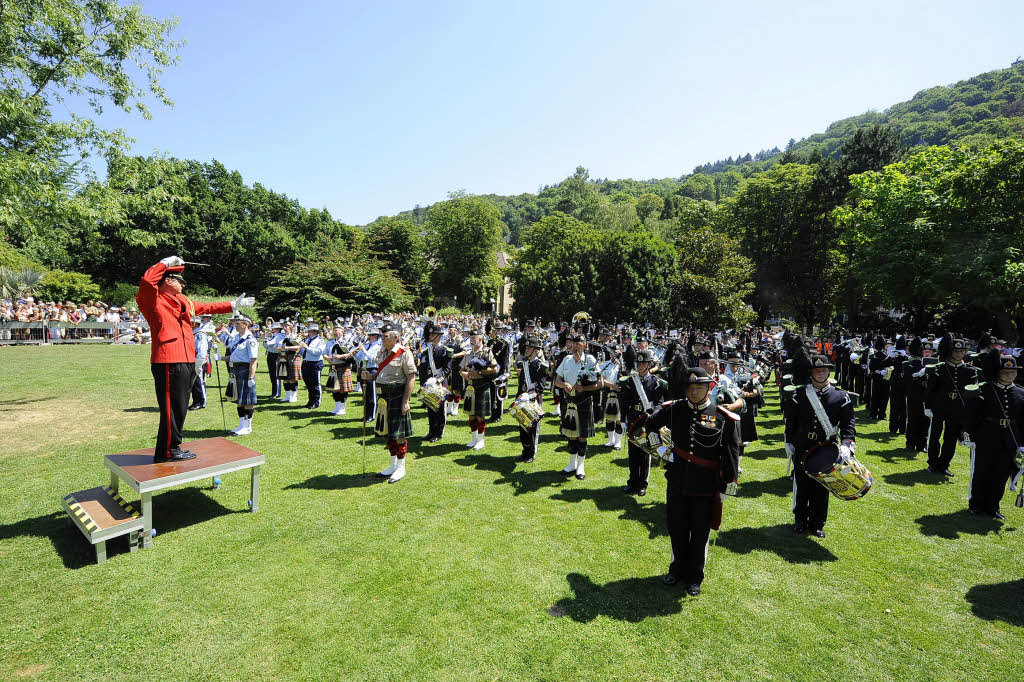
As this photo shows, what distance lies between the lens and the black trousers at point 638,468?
336 inches

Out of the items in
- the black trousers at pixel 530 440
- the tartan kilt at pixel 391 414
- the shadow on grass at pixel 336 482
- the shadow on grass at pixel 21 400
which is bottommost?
the shadow on grass at pixel 336 482

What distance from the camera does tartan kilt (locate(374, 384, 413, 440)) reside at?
28.4ft

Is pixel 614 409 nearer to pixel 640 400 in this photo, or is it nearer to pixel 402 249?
pixel 640 400

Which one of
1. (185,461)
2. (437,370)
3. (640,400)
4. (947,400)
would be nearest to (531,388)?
(437,370)

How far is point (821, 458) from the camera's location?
264 inches

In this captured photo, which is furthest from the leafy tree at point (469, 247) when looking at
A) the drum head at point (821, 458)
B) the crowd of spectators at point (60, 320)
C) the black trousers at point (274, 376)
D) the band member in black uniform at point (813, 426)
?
the drum head at point (821, 458)

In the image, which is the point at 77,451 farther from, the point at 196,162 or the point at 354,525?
the point at 196,162

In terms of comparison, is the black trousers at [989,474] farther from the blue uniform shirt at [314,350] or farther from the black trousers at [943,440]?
the blue uniform shirt at [314,350]

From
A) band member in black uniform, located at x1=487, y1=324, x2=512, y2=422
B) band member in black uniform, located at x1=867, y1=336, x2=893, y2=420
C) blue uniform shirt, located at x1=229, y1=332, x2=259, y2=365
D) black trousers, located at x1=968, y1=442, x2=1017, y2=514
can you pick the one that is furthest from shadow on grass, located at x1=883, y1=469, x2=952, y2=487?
blue uniform shirt, located at x1=229, y1=332, x2=259, y2=365

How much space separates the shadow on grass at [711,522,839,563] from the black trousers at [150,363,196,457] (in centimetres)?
771

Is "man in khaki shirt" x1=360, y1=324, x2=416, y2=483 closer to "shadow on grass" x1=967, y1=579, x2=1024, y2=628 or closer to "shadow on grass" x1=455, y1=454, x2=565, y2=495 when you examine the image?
"shadow on grass" x1=455, y1=454, x2=565, y2=495

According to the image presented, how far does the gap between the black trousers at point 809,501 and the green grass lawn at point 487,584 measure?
11.8 inches

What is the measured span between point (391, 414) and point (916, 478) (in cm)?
1054

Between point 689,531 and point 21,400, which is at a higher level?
point 21,400
